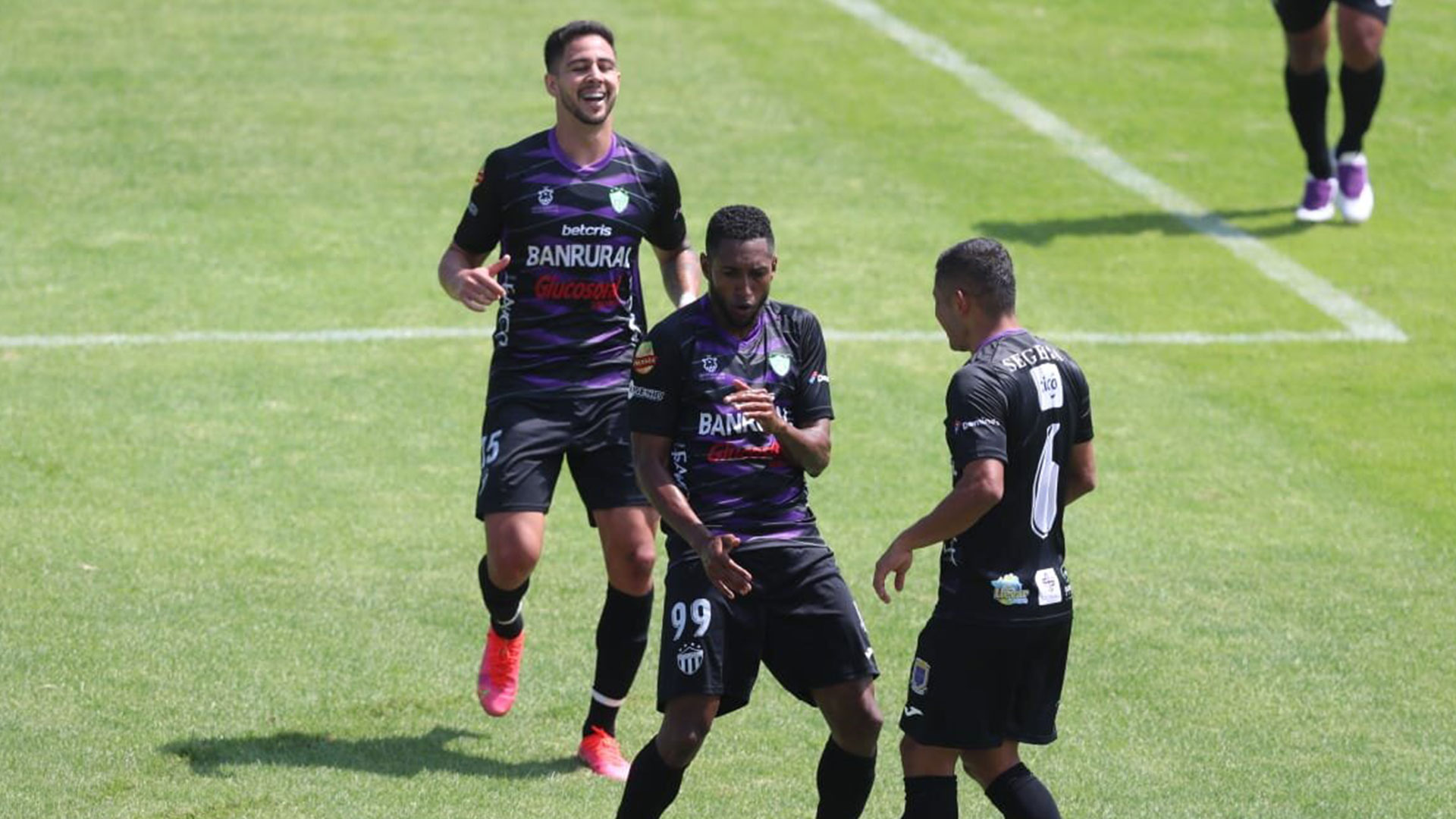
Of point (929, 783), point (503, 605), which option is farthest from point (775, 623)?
point (503, 605)

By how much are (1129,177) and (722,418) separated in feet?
33.4

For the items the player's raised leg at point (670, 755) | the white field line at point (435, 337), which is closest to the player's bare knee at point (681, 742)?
the player's raised leg at point (670, 755)

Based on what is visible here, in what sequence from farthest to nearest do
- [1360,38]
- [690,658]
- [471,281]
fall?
[1360,38], [471,281], [690,658]

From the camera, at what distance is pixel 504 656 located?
314 inches

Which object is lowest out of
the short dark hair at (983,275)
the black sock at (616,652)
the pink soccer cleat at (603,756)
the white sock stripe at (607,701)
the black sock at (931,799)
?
the pink soccer cleat at (603,756)

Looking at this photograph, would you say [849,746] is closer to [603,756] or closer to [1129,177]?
[603,756]

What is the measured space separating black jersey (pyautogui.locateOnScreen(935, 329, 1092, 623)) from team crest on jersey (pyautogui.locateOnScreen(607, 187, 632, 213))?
A: 6.93ft

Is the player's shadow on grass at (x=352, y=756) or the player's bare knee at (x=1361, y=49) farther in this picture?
the player's bare knee at (x=1361, y=49)

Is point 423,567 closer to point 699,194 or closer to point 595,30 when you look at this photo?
point 595,30

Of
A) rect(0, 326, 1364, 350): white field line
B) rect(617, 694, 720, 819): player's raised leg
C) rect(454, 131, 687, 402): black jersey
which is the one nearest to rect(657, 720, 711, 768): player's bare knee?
rect(617, 694, 720, 819): player's raised leg

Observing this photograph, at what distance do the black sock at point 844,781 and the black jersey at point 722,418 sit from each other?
70cm

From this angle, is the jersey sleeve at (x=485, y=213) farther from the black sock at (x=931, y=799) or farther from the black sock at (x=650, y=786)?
the black sock at (x=931, y=799)

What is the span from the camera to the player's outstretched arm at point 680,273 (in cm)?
806

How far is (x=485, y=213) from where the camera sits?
789 cm
